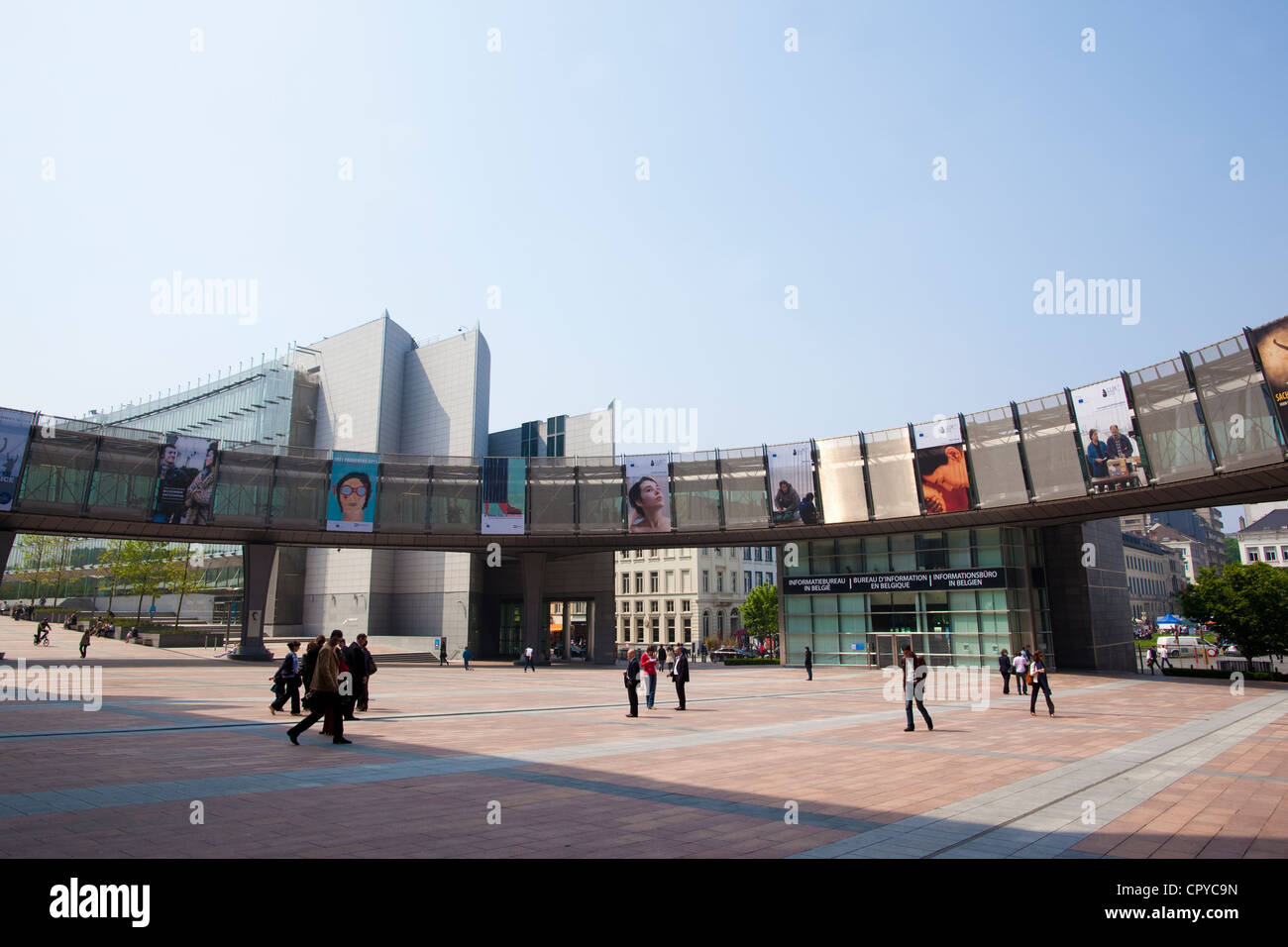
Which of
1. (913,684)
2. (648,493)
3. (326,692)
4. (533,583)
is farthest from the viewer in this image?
(533,583)

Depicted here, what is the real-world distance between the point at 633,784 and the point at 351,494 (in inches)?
1754

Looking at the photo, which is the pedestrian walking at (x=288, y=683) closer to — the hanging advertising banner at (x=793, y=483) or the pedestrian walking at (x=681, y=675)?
the pedestrian walking at (x=681, y=675)

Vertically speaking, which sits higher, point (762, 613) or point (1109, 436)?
point (1109, 436)

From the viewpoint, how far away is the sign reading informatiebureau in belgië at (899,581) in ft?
141

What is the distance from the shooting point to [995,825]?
773 centimetres

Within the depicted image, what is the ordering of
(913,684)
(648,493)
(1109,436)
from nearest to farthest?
1. (913,684)
2. (1109,436)
3. (648,493)

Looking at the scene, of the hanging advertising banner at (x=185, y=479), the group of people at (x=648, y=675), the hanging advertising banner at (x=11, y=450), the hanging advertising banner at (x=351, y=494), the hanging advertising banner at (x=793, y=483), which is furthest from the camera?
the hanging advertising banner at (x=351, y=494)

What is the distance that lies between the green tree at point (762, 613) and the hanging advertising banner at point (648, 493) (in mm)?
37879

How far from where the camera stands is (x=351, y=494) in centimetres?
4975

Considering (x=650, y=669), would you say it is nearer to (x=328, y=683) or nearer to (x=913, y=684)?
(x=913, y=684)

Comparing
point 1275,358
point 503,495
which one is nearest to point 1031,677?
point 1275,358

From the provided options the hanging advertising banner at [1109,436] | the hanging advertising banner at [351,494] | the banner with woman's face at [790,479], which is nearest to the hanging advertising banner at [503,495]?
the hanging advertising banner at [351,494]

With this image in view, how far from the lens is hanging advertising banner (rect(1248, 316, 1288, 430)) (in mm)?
28359
